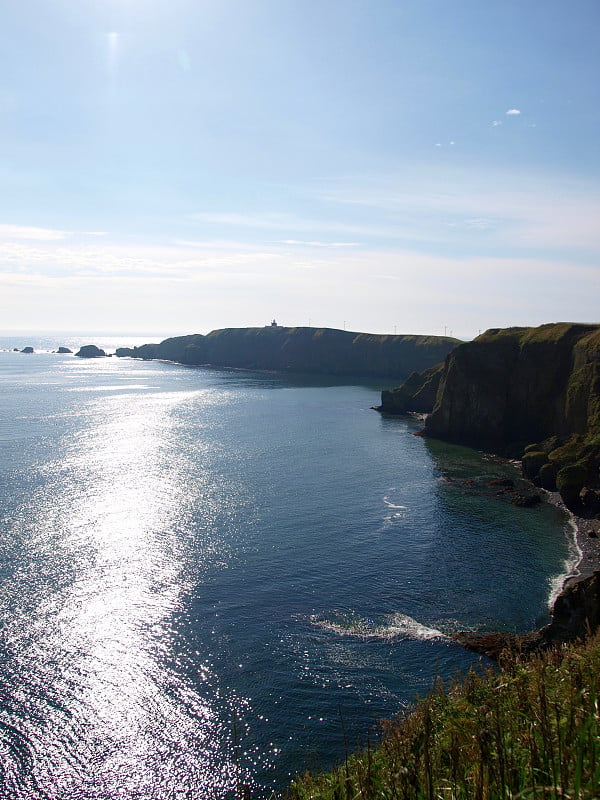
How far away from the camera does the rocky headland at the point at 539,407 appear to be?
234 feet

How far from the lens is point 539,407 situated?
102m

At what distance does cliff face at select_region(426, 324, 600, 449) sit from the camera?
91.1m

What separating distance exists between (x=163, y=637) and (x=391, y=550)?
24226 millimetres

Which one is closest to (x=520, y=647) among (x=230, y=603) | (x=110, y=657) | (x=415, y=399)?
(x=110, y=657)

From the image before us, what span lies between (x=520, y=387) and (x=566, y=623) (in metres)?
75.7

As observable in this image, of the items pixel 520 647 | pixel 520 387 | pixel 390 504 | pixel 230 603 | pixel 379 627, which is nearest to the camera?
pixel 520 647

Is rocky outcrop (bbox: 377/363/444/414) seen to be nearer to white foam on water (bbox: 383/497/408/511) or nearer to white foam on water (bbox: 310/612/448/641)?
white foam on water (bbox: 383/497/408/511)

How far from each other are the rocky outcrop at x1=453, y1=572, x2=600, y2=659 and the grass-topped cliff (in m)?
36.5

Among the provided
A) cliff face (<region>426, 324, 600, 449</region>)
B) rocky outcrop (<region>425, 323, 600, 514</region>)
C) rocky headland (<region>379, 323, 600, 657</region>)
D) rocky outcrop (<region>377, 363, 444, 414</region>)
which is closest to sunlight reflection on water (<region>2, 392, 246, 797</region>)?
rocky headland (<region>379, 323, 600, 657</region>)

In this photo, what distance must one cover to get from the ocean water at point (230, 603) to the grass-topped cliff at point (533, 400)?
9249 mm

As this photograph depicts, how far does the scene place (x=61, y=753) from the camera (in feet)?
95.9

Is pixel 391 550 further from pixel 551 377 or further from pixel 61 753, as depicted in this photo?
pixel 551 377

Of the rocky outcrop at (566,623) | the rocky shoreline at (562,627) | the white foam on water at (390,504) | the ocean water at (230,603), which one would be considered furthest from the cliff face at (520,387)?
the rocky outcrop at (566,623)

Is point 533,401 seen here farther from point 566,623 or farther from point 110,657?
point 110,657
